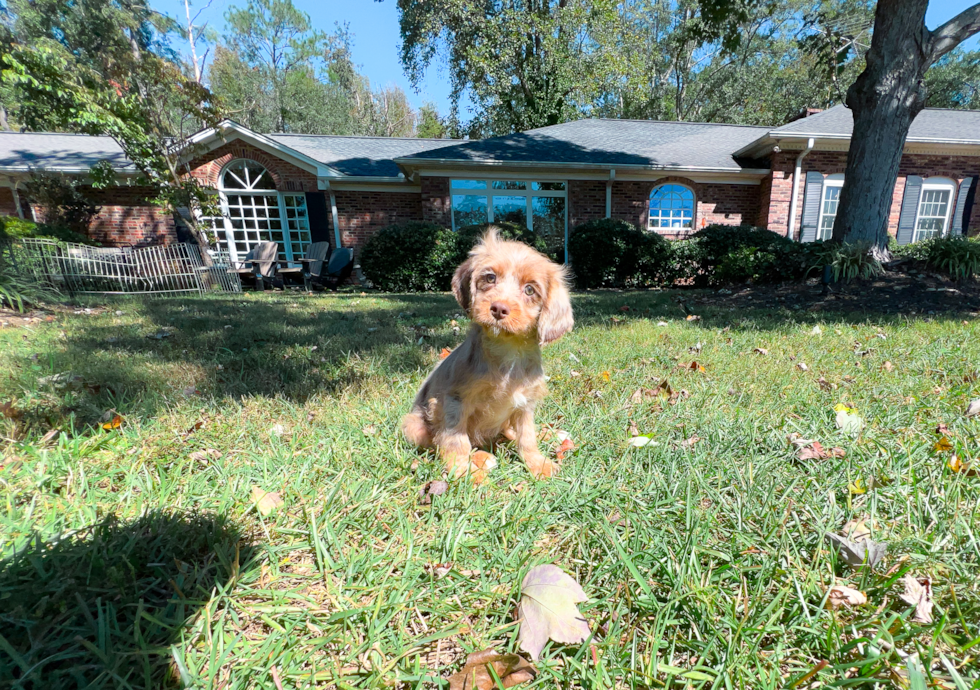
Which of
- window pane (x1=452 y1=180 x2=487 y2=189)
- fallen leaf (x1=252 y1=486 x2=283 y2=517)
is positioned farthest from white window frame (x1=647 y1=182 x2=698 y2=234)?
fallen leaf (x1=252 y1=486 x2=283 y2=517)

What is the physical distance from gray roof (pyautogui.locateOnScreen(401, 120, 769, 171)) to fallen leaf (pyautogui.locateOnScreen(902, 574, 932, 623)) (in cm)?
1363

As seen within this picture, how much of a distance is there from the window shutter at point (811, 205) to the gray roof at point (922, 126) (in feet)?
4.58

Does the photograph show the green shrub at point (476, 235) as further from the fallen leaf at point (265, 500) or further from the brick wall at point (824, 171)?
the fallen leaf at point (265, 500)

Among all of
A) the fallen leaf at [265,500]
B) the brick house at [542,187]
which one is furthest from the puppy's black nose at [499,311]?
the brick house at [542,187]

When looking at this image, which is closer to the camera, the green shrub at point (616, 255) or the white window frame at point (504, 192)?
the green shrub at point (616, 255)

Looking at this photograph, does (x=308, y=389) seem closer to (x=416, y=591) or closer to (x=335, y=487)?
(x=335, y=487)

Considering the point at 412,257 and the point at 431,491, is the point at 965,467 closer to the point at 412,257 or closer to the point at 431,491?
the point at 431,491

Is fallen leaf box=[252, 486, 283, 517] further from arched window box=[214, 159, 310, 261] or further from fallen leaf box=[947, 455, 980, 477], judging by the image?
arched window box=[214, 159, 310, 261]

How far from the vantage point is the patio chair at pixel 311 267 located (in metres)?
13.5

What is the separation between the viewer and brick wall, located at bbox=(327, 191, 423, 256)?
14.8 meters

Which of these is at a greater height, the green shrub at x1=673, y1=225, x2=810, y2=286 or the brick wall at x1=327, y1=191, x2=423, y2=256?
the brick wall at x1=327, y1=191, x2=423, y2=256

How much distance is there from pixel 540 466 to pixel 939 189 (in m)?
21.6

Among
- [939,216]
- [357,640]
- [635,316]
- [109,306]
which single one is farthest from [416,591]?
[939,216]

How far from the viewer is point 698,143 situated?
16391 millimetres
